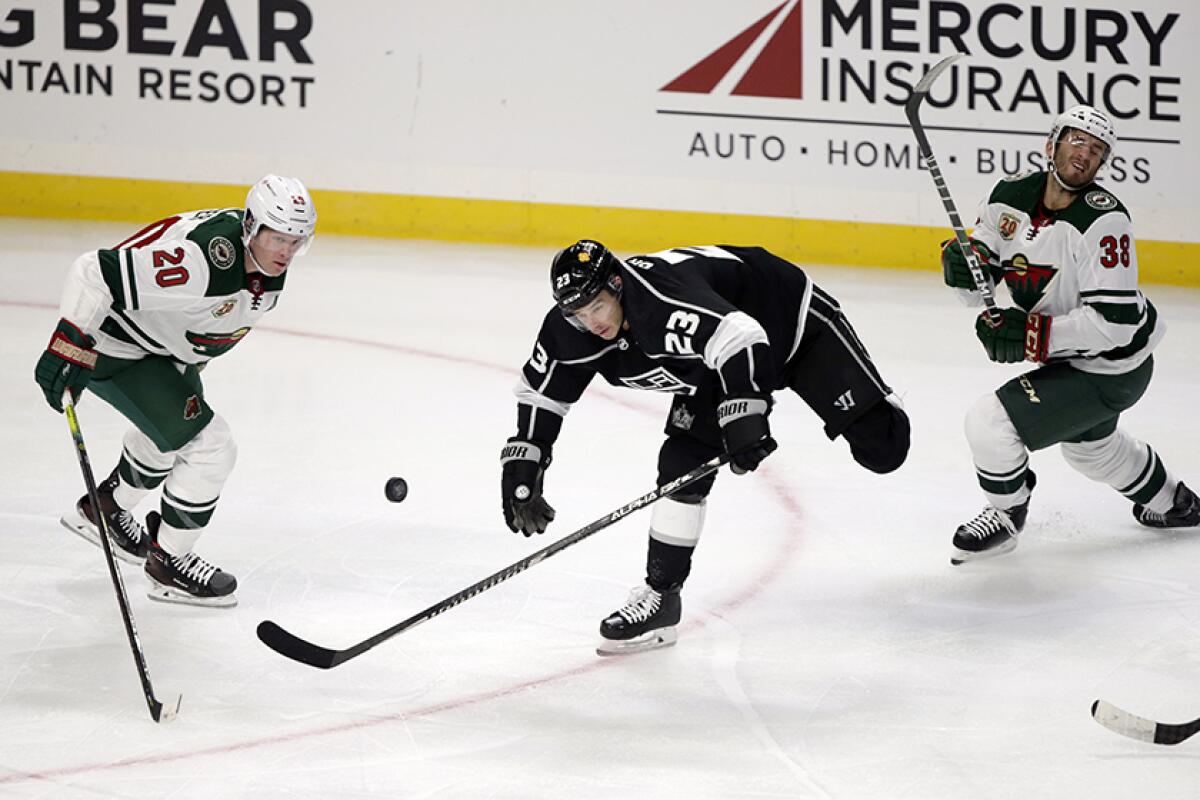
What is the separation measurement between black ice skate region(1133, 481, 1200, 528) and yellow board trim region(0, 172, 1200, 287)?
3.88 meters

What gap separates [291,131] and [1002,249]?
16.4 ft

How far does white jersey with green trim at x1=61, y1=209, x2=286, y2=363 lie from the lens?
11.2 ft

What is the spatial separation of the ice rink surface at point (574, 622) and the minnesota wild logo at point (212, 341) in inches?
22.8

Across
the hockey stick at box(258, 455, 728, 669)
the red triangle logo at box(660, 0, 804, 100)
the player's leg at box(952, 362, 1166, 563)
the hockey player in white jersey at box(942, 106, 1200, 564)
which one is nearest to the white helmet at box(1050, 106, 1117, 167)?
the hockey player in white jersey at box(942, 106, 1200, 564)

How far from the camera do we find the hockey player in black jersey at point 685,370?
10.1 feet

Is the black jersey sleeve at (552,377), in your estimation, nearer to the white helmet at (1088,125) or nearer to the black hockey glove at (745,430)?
the black hockey glove at (745,430)

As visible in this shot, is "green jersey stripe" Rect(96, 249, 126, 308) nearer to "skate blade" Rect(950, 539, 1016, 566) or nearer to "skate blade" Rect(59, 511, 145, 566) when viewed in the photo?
"skate blade" Rect(59, 511, 145, 566)

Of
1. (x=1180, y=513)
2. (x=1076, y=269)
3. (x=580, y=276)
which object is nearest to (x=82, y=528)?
(x=580, y=276)

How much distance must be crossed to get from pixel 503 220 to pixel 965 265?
4529 mm

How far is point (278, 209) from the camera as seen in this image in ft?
11.2

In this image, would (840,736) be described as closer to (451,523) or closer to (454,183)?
(451,523)

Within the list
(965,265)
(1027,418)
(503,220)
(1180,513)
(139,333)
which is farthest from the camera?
(503,220)

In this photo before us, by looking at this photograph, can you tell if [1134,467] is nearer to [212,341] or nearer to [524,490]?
[524,490]

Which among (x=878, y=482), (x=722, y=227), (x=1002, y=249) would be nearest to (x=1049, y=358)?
(x=1002, y=249)
